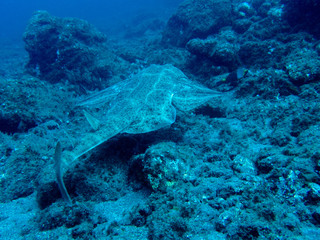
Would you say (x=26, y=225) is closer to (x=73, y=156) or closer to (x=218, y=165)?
(x=73, y=156)

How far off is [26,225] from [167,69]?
5437mm

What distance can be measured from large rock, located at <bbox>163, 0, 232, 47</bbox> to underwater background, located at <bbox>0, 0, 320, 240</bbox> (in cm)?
384

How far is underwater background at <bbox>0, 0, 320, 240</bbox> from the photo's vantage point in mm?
3008

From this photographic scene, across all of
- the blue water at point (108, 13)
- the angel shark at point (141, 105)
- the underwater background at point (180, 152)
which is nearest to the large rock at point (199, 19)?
the underwater background at point (180, 152)

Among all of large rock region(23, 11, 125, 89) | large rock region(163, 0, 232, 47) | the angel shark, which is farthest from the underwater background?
large rock region(163, 0, 232, 47)

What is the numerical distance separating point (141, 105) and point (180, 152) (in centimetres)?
168

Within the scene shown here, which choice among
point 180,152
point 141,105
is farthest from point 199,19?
point 180,152

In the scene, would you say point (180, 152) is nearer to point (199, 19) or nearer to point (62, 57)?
point (62, 57)

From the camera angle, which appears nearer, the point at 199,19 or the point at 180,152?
the point at 180,152

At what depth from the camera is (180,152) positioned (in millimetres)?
4156

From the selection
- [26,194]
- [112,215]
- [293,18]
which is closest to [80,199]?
[112,215]

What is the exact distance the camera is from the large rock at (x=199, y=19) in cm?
1222

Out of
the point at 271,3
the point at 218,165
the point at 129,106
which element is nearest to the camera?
the point at 218,165

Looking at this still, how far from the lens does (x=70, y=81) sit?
10070mm
